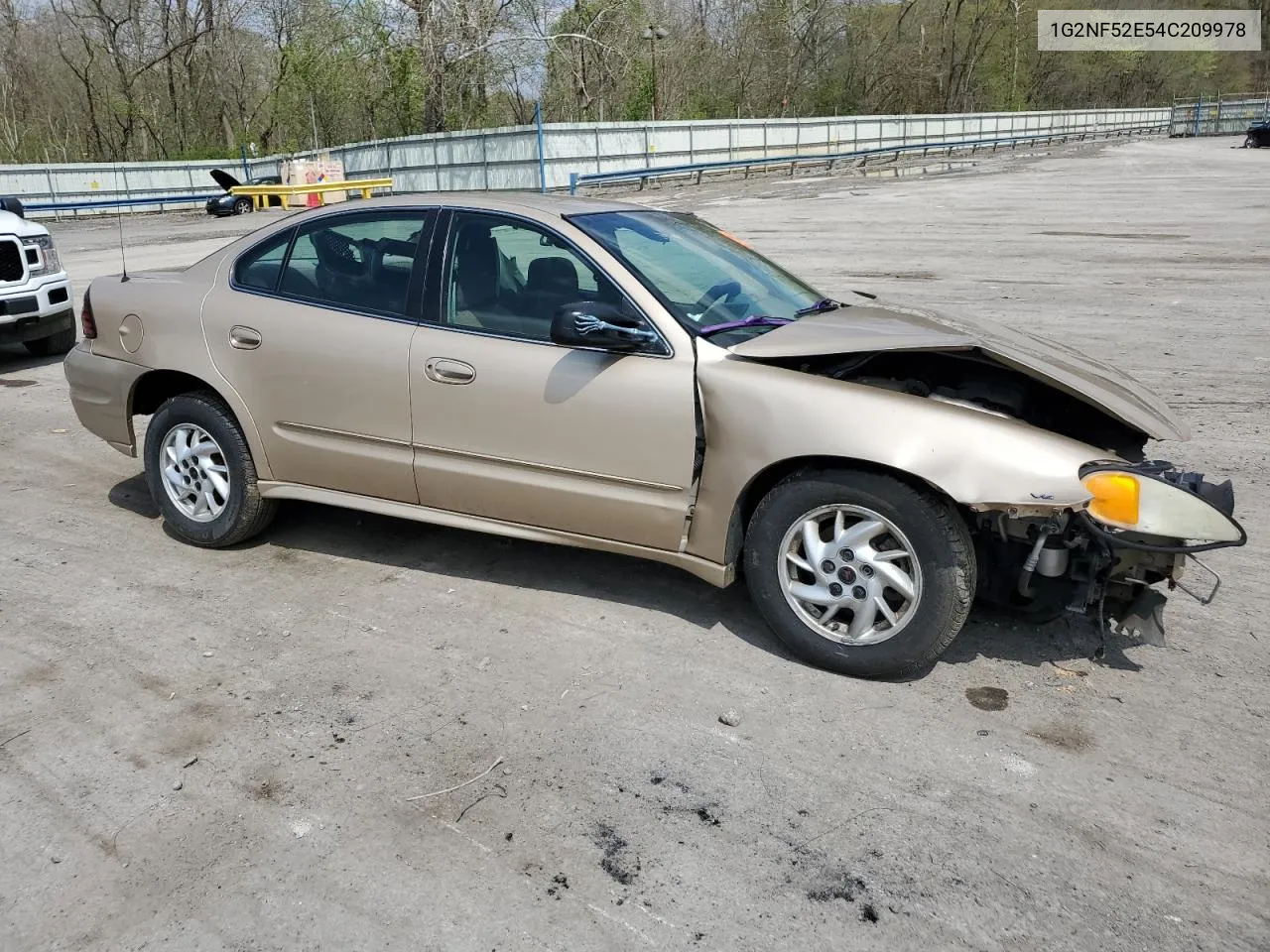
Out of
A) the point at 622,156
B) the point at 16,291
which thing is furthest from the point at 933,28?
the point at 16,291

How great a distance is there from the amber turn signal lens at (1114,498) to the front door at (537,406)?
53.4 inches

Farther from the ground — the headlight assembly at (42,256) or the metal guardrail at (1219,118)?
the metal guardrail at (1219,118)

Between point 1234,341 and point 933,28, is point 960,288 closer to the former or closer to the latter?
point 1234,341

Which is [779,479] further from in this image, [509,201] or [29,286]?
[29,286]

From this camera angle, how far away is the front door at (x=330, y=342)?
446 centimetres

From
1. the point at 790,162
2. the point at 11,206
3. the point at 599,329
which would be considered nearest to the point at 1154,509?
the point at 599,329

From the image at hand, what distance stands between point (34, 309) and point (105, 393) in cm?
478

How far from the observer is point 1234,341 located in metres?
8.98

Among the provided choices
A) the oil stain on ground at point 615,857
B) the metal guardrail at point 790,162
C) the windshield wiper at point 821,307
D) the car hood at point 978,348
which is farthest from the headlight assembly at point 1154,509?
Answer: the metal guardrail at point 790,162

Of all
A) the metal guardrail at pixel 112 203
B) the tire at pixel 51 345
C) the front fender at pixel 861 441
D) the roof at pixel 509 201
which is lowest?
the tire at pixel 51 345

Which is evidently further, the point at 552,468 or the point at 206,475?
the point at 206,475

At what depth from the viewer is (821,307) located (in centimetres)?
467

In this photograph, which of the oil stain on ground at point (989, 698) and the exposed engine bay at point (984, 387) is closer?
the oil stain on ground at point (989, 698)

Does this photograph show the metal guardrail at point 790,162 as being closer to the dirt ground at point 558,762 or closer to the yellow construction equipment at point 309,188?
the yellow construction equipment at point 309,188
